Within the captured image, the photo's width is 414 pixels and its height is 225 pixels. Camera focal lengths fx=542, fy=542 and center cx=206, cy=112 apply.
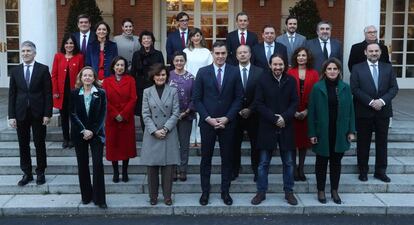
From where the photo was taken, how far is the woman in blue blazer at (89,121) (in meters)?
6.54

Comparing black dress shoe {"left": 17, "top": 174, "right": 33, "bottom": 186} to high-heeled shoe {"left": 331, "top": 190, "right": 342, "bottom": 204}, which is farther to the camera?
black dress shoe {"left": 17, "top": 174, "right": 33, "bottom": 186}

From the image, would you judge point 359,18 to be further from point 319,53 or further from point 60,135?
point 60,135

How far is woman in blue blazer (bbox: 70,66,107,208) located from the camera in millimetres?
6543

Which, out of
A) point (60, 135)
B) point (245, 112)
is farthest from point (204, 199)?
point (60, 135)

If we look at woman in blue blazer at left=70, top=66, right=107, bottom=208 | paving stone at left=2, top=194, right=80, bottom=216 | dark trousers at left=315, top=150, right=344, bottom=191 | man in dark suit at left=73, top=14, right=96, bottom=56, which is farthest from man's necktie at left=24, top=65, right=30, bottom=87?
dark trousers at left=315, top=150, right=344, bottom=191

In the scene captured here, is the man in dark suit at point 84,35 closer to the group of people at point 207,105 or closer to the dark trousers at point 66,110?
the group of people at point 207,105

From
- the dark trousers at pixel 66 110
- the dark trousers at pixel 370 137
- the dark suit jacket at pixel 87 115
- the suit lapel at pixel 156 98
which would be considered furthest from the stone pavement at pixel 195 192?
the suit lapel at pixel 156 98

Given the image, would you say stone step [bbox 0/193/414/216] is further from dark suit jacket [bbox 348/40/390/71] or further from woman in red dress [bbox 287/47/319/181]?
dark suit jacket [bbox 348/40/390/71]

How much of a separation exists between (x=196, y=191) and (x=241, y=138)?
957 millimetres

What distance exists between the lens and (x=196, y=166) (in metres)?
8.00

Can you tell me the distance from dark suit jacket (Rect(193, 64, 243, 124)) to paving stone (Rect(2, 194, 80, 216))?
2.01 m

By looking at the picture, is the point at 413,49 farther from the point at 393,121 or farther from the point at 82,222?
the point at 82,222

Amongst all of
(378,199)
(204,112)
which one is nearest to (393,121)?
(378,199)

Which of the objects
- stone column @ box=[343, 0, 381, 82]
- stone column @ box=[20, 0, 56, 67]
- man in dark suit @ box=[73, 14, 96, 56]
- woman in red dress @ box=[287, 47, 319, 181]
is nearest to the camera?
woman in red dress @ box=[287, 47, 319, 181]
